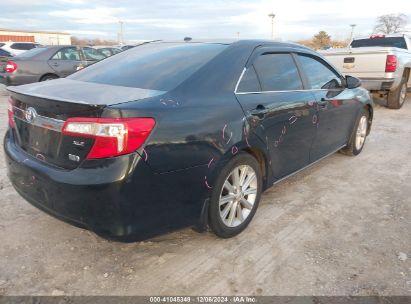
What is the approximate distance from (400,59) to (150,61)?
756 cm

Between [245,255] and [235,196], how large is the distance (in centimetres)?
47

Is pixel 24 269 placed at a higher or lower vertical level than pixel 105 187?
lower

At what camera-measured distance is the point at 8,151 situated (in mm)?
2873

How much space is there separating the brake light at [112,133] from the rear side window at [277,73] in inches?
55.2

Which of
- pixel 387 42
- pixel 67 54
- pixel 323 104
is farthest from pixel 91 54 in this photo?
pixel 323 104

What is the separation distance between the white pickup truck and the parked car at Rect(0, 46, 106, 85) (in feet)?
23.2

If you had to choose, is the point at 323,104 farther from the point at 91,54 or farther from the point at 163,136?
the point at 91,54

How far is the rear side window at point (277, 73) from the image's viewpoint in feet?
10.6

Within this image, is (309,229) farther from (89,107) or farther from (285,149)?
(89,107)

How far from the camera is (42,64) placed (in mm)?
10008

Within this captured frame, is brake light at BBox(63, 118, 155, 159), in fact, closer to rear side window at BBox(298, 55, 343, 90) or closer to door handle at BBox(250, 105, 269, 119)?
door handle at BBox(250, 105, 269, 119)

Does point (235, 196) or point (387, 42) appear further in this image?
point (387, 42)

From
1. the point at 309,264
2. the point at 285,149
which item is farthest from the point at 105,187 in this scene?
the point at 285,149

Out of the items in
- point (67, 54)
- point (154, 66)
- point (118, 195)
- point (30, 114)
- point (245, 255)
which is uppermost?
point (67, 54)
